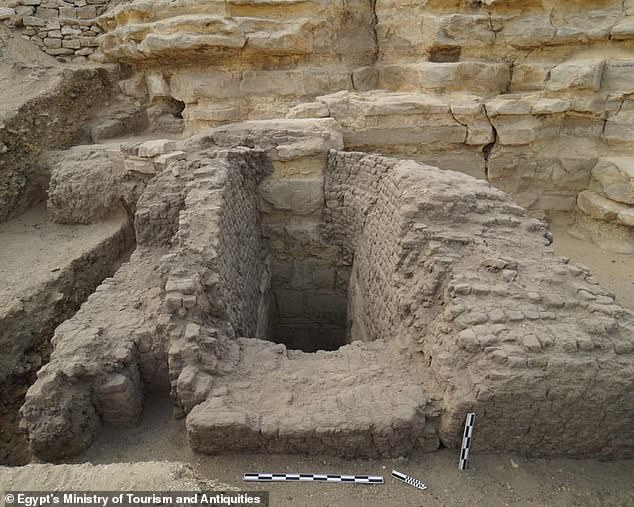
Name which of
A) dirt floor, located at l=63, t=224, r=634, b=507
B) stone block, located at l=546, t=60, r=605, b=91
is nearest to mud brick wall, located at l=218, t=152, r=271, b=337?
dirt floor, located at l=63, t=224, r=634, b=507

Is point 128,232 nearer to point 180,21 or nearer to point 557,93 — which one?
point 180,21

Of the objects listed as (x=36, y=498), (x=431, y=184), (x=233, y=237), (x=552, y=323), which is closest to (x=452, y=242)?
(x=431, y=184)

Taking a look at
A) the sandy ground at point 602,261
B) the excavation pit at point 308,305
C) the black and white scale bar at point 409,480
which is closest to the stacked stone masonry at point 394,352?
the black and white scale bar at point 409,480

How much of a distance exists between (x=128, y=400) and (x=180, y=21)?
6.79m

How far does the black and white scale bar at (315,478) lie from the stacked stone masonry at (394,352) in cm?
14

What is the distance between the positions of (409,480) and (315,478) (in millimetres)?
559

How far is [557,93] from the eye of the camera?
7.25 m

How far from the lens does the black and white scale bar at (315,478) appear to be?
2611mm

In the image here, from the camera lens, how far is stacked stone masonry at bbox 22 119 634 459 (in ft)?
8.61

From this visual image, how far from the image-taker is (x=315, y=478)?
8.63 feet

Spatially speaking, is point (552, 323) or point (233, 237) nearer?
point (552, 323)

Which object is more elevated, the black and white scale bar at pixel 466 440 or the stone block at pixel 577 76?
the stone block at pixel 577 76

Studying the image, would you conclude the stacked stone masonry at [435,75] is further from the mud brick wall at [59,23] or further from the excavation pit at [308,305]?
the excavation pit at [308,305]

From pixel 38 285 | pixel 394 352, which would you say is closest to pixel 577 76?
pixel 394 352
